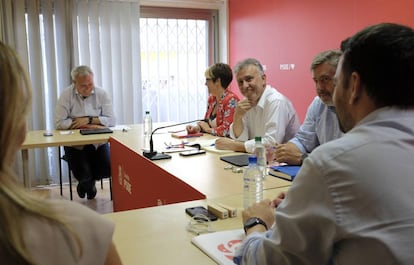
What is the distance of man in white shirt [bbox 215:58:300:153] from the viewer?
9.21 feet

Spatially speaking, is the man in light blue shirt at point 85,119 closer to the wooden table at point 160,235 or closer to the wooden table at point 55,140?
the wooden table at point 55,140

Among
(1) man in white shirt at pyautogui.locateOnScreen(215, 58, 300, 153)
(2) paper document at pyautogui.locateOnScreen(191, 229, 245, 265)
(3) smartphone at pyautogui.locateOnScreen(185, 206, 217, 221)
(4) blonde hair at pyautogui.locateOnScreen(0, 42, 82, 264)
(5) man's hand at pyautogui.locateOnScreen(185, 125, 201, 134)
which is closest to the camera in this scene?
(4) blonde hair at pyautogui.locateOnScreen(0, 42, 82, 264)

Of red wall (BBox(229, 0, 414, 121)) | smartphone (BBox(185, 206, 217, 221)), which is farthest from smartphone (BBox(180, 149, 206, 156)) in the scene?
red wall (BBox(229, 0, 414, 121))

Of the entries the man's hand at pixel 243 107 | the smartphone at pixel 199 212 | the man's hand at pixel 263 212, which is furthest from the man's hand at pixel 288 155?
the man's hand at pixel 263 212

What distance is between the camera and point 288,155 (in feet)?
7.63

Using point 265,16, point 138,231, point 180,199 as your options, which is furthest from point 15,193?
point 265,16

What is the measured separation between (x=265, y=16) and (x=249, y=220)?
11.8 feet

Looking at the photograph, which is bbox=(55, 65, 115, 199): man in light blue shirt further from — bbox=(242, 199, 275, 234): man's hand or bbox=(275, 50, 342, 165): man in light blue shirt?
bbox=(242, 199, 275, 234): man's hand

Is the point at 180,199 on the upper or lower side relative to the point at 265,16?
lower

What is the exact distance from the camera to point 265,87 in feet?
9.87

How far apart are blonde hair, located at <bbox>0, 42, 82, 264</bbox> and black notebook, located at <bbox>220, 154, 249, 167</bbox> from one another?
1.72m

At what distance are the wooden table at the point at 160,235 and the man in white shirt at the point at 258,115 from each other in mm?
1133

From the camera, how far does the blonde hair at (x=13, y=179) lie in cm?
64

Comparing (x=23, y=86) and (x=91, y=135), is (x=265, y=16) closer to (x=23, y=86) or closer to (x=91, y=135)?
(x=91, y=135)
